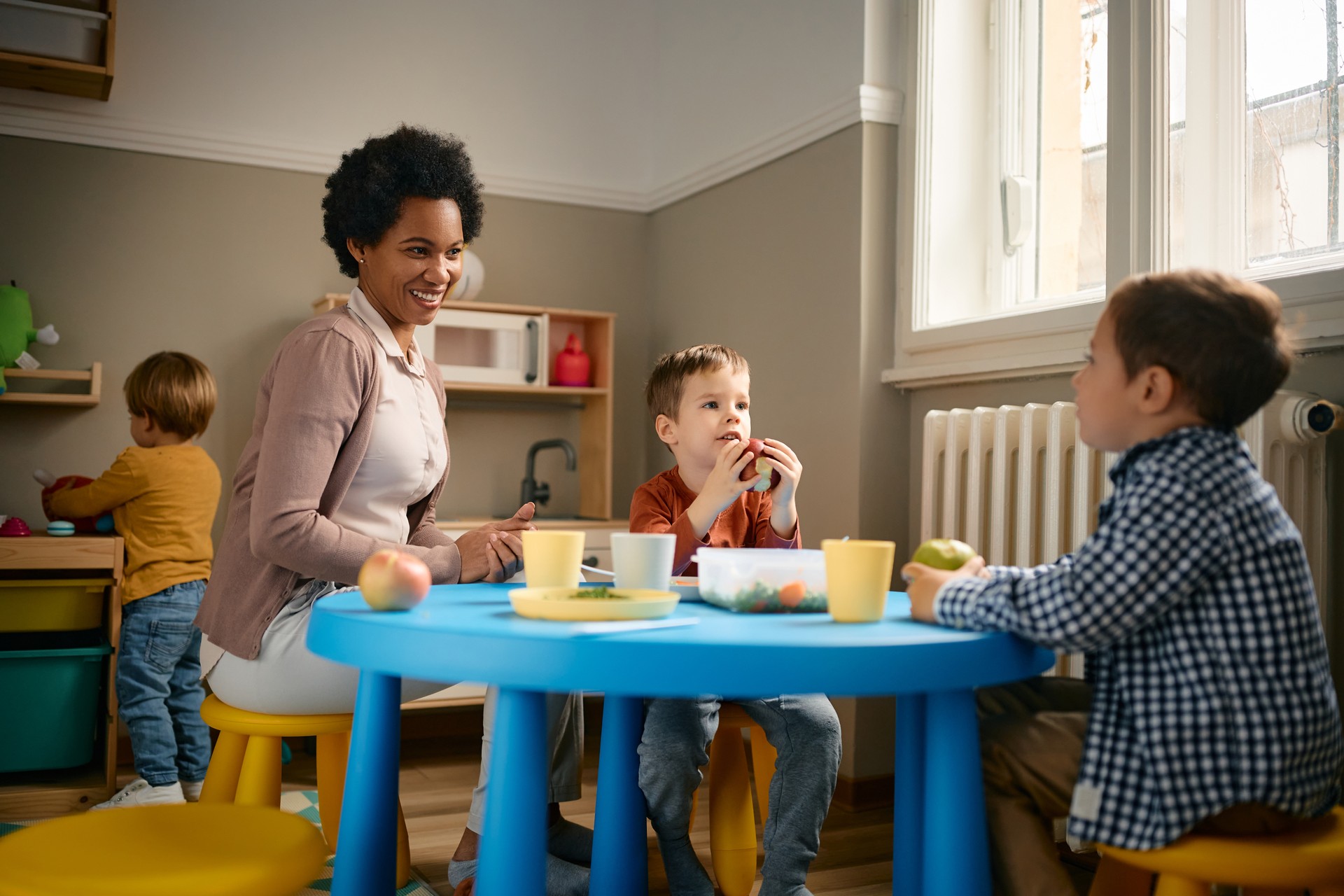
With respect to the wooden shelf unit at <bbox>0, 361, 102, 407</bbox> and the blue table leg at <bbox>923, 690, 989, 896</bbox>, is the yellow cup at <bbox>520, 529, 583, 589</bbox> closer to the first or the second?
the blue table leg at <bbox>923, 690, 989, 896</bbox>

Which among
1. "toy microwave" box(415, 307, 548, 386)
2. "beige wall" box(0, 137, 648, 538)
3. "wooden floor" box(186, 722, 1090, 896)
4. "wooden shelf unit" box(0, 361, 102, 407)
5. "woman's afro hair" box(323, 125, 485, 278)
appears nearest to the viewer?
"woman's afro hair" box(323, 125, 485, 278)

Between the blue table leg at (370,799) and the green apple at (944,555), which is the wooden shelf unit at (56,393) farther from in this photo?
the green apple at (944,555)

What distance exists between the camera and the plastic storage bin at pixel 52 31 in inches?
116

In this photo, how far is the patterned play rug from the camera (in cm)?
211

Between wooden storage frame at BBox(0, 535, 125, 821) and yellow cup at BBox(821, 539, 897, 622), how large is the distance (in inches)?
84.4

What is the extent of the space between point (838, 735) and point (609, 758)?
1.16ft

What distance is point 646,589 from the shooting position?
133cm

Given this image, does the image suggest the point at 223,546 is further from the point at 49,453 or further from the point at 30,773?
the point at 49,453

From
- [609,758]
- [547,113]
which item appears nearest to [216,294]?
[547,113]

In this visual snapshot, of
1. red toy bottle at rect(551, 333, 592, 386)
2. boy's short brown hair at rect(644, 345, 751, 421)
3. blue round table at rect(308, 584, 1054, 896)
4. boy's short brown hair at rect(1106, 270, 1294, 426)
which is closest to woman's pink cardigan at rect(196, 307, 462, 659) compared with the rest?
blue round table at rect(308, 584, 1054, 896)

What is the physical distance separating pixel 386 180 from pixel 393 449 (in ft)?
1.49

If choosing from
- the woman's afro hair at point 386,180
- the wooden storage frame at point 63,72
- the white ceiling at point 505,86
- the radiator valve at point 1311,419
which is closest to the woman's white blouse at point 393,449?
the woman's afro hair at point 386,180

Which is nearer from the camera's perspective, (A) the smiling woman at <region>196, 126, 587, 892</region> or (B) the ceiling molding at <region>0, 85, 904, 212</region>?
(A) the smiling woman at <region>196, 126, 587, 892</region>

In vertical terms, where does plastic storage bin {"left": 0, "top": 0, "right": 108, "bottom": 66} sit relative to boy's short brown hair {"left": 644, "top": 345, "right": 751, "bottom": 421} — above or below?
above
